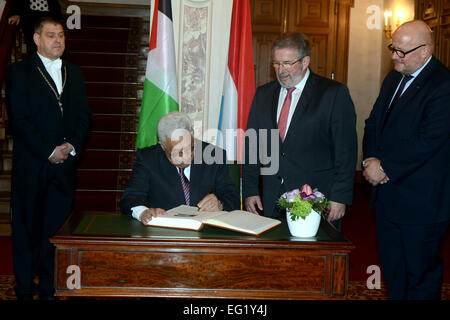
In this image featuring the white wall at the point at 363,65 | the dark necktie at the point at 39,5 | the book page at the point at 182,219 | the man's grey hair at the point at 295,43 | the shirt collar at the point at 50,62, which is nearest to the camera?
the book page at the point at 182,219

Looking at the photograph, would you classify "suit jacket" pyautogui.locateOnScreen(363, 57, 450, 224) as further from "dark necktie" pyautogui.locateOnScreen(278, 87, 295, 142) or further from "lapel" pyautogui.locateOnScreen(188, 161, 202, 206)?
"lapel" pyautogui.locateOnScreen(188, 161, 202, 206)

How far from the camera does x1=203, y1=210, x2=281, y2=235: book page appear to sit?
224cm

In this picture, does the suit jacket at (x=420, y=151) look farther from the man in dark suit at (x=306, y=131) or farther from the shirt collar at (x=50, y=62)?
the shirt collar at (x=50, y=62)

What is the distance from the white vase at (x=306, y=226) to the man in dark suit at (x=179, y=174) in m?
0.56

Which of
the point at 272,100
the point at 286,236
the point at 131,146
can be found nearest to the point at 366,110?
the point at 131,146

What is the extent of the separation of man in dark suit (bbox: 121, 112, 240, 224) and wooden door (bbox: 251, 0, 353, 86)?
6.44m

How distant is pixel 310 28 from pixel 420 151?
7089 mm

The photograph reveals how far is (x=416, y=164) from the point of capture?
106 inches

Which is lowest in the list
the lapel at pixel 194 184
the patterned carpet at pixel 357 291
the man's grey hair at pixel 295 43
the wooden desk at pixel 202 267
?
the patterned carpet at pixel 357 291

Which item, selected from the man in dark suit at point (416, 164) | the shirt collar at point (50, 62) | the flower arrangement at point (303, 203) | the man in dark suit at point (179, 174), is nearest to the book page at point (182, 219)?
the man in dark suit at point (179, 174)

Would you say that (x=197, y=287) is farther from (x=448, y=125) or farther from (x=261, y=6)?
(x=261, y=6)

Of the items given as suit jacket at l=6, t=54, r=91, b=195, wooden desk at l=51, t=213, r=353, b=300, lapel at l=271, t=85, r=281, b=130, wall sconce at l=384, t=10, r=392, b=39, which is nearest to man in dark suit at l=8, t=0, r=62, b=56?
suit jacket at l=6, t=54, r=91, b=195

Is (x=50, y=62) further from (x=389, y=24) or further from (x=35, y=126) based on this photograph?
(x=389, y=24)

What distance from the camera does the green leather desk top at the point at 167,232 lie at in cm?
218
